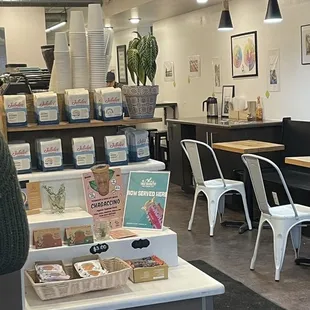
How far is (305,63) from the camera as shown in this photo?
603 centimetres

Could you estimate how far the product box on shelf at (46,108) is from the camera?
2.39 m

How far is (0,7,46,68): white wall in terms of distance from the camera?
295 inches

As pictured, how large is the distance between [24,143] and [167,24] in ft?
24.2

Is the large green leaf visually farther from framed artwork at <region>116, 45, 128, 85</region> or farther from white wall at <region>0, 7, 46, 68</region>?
framed artwork at <region>116, 45, 128, 85</region>

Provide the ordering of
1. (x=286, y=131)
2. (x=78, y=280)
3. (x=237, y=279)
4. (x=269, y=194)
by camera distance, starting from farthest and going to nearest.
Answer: (x=286, y=131)
(x=269, y=194)
(x=237, y=279)
(x=78, y=280)

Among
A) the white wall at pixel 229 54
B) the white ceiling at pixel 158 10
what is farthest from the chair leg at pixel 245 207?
the white ceiling at pixel 158 10

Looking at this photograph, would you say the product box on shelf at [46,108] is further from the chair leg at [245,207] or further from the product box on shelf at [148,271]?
the chair leg at [245,207]

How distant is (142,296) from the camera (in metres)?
2.02

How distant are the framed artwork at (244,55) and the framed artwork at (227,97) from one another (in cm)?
19

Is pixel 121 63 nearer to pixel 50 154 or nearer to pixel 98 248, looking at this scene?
pixel 50 154

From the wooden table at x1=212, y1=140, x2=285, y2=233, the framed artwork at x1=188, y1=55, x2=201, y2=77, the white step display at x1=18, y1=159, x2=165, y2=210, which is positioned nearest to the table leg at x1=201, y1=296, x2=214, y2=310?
the white step display at x1=18, y1=159, x2=165, y2=210

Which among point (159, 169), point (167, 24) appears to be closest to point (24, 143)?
point (159, 169)

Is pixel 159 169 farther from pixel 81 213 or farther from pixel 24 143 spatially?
pixel 24 143

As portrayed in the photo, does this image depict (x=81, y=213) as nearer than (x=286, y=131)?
Yes
